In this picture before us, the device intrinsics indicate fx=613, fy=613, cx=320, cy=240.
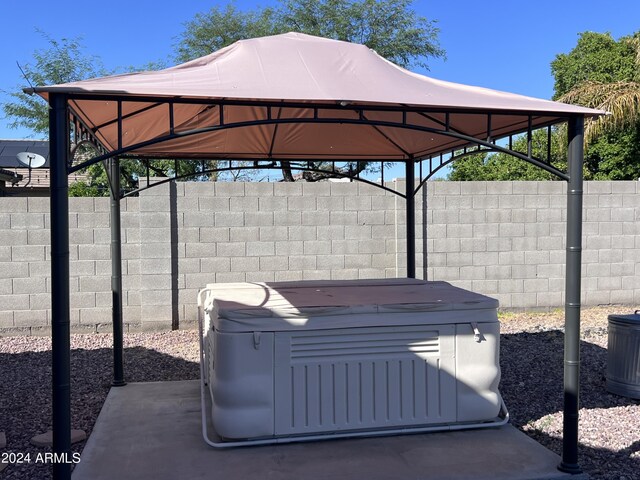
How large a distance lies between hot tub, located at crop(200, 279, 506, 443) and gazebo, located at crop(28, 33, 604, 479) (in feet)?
2.29

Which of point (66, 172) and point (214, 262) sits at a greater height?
point (66, 172)

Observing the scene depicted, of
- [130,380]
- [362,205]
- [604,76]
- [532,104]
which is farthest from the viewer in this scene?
[604,76]

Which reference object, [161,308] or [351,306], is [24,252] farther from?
[351,306]

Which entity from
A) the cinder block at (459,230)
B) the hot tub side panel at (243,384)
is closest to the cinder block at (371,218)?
the cinder block at (459,230)

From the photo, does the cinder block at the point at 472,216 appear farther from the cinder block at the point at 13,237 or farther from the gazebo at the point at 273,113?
the cinder block at the point at 13,237

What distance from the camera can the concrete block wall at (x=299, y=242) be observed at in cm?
766

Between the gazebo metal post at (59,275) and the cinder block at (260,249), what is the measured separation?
4.71 m

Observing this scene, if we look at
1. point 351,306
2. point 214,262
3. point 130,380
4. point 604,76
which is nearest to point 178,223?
point 214,262

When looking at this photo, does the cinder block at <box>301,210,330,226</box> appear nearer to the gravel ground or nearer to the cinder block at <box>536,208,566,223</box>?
the gravel ground

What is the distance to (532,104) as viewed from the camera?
3848 millimetres

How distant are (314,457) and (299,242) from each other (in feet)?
14.3

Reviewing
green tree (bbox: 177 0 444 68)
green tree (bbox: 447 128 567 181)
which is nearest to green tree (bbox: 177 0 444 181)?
green tree (bbox: 177 0 444 68)

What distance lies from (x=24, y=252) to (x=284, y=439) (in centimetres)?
503

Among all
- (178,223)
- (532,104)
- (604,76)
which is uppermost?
(604,76)
